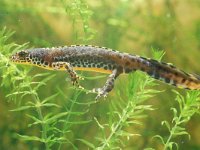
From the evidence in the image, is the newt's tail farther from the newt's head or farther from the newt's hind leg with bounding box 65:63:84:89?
the newt's head

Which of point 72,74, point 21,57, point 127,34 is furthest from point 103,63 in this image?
point 127,34

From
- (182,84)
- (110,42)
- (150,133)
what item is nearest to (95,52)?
(182,84)

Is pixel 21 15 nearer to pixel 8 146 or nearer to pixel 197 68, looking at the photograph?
pixel 8 146

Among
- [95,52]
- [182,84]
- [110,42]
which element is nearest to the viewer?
[182,84]

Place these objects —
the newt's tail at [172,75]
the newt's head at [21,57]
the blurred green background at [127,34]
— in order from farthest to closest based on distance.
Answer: the blurred green background at [127,34] < the newt's head at [21,57] < the newt's tail at [172,75]

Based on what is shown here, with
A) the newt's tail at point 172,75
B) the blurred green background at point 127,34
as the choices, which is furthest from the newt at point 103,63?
the blurred green background at point 127,34

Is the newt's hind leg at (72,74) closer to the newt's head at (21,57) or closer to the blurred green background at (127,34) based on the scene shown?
the newt's head at (21,57)

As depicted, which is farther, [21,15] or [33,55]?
[21,15]
